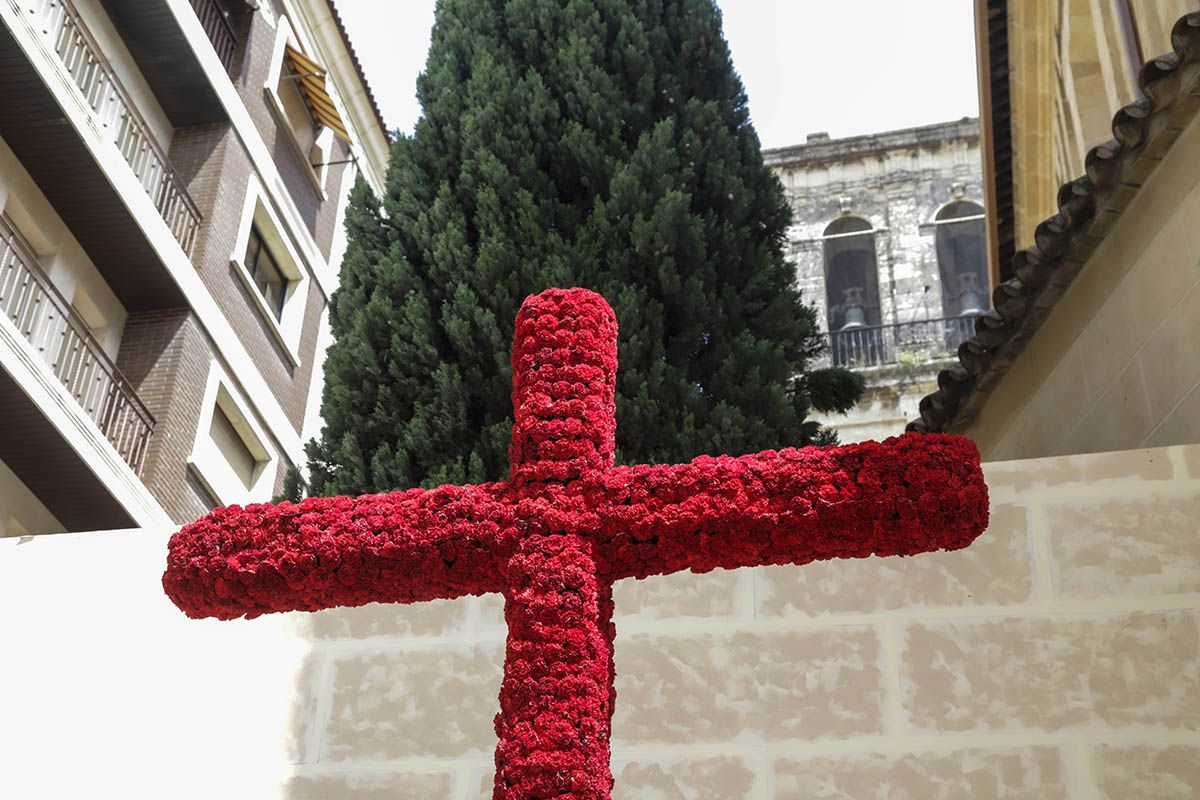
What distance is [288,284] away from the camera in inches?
852

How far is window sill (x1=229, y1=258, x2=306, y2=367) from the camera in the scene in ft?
63.3

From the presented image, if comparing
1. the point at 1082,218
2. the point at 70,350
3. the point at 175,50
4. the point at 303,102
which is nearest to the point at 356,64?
the point at 303,102

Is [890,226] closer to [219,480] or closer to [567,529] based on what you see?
[219,480]

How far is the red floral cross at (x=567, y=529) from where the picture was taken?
2814mm

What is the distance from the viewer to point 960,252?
116 ft

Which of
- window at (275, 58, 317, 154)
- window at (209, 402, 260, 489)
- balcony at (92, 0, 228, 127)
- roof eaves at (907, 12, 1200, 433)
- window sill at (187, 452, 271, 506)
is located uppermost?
window at (275, 58, 317, 154)

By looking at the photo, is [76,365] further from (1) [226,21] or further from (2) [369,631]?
(2) [369,631]

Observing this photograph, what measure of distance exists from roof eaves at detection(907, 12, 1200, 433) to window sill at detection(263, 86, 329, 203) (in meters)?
15.8

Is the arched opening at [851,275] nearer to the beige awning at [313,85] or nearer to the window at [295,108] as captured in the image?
the window at [295,108]

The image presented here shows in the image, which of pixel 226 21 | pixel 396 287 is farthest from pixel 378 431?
pixel 226 21

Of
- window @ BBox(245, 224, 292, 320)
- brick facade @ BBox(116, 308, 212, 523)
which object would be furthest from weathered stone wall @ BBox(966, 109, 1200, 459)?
window @ BBox(245, 224, 292, 320)

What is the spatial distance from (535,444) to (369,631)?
0.94 metres

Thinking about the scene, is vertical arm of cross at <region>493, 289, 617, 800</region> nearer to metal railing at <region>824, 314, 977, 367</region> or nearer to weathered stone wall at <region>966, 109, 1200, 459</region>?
weathered stone wall at <region>966, 109, 1200, 459</region>

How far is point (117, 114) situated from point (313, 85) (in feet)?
16.3
